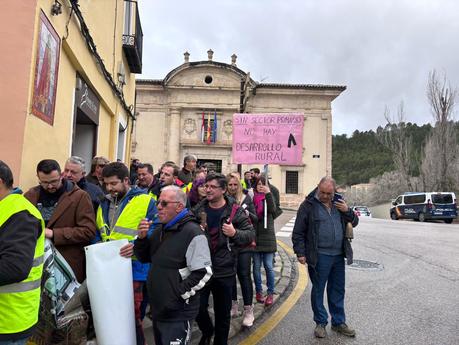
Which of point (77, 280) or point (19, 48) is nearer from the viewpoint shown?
point (77, 280)

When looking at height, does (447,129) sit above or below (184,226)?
above

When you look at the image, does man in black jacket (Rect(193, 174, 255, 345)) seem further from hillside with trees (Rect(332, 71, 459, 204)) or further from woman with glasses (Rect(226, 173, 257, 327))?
hillside with trees (Rect(332, 71, 459, 204))

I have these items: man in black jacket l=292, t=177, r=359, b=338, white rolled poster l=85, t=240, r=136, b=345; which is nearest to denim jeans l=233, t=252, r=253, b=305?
man in black jacket l=292, t=177, r=359, b=338

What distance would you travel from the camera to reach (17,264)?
78.8 inches

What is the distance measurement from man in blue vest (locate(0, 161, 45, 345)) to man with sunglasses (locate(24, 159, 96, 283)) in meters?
0.78

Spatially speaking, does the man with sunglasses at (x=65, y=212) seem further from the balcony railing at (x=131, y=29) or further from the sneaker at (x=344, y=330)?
the balcony railing at (x=131, y=29)

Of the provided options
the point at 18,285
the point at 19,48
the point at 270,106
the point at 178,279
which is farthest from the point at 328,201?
the point at 270,106

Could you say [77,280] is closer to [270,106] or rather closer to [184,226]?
[184,226]

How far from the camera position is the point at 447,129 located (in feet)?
101

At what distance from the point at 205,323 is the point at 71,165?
218 cm

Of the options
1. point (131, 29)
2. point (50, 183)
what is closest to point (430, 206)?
point (131, 29)

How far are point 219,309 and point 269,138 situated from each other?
3891 mm

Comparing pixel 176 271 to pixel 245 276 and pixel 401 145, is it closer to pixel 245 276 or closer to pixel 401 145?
pixel 245 276

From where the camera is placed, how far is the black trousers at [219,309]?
11.3 ft
